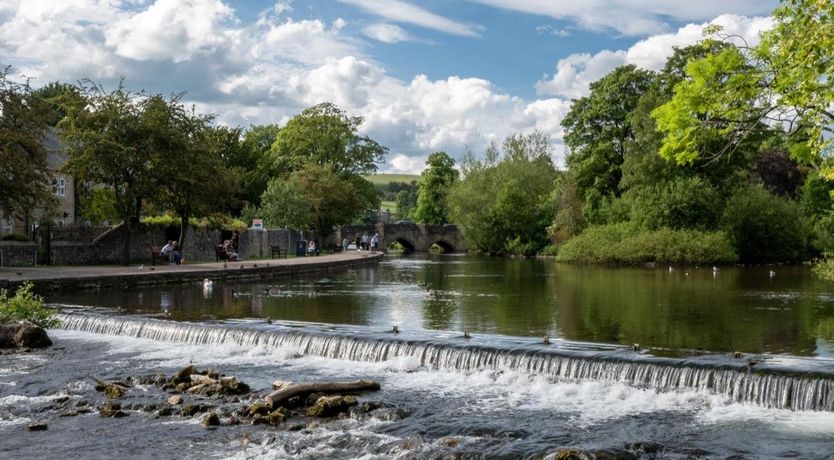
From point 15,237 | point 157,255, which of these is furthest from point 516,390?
point 15,237

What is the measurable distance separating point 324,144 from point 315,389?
220 ft

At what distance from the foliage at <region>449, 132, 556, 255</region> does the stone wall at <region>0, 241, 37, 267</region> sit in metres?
46.8

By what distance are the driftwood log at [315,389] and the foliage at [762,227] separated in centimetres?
4640

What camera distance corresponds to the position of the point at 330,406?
508 inches

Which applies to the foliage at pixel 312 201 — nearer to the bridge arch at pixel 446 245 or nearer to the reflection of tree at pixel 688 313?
the bridge arch at pixel 446 245

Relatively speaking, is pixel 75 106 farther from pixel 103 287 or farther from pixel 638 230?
pixel 638 230

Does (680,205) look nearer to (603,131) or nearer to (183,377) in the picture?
(603,131)

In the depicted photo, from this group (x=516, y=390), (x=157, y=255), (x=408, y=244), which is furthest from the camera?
(x=408, y=244)

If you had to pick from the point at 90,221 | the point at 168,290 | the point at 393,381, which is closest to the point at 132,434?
the point at 393,381

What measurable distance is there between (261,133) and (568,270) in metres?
53.6

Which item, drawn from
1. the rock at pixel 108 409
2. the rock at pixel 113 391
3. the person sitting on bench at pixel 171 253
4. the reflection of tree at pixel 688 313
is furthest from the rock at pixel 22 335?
the person sitting on bench at pixel 171 253

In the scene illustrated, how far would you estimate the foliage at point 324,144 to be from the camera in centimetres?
7969

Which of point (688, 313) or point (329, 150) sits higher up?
point (329, 150)

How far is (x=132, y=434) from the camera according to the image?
39.6ft
